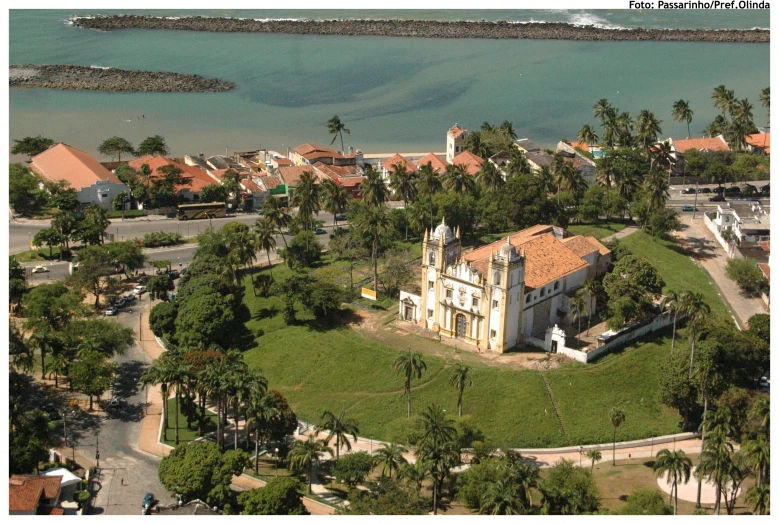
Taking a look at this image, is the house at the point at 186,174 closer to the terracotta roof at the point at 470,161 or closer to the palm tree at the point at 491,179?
the terracotta roof at the point at 470,161

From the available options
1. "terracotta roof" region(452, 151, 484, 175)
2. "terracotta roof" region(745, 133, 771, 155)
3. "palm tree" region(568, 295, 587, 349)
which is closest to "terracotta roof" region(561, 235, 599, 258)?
"palm tree" region(568, 295, 587, 349)

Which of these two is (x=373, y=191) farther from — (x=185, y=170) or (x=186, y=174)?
(x=185, y=170)

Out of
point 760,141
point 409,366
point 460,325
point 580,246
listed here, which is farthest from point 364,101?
point 409,366

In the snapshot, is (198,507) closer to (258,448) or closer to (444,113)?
(258,448)

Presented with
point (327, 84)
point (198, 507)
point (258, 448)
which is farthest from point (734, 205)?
point (327, 84)

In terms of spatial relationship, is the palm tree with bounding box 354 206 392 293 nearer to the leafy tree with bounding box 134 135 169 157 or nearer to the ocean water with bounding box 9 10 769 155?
the leafy tree with bounding box 134 135 169 157

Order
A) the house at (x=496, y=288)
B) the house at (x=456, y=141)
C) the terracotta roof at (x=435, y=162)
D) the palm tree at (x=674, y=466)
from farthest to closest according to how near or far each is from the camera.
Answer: the house at (x=456, y=141) < the terracotta roof at (x=435, y=162) < the house at (x=496, y=288) < the palm tree at (x=674, y=466)

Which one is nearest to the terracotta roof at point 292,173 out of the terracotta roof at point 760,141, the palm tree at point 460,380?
the palm tree at point 460,380
